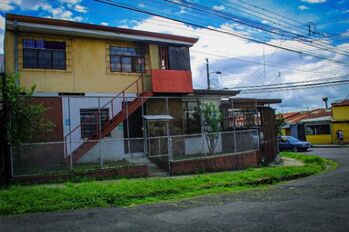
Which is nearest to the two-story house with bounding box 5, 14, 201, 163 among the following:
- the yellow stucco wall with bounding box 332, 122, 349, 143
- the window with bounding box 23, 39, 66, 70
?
the window with bounding box 23, 39, 66, 70

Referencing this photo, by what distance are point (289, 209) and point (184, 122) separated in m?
12.8

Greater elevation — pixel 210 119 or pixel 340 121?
pixel 210 119

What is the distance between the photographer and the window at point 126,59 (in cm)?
1869

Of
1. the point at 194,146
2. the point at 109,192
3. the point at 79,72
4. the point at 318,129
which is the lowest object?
the point at 109,192

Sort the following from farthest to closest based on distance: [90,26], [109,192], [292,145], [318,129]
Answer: [318,129], [292,145], [90,26], [109,192]

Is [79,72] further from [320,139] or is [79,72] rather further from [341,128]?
[320,139]

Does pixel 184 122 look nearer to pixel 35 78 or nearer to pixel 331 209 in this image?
Answer: pixel 35 78

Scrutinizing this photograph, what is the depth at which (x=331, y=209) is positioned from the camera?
8.15 m

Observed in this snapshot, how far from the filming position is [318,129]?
42.2 metres

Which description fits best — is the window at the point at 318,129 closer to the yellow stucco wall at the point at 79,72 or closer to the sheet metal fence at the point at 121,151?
the sheet metal fence at the point at 121,151

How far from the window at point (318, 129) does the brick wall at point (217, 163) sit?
25.5 meters

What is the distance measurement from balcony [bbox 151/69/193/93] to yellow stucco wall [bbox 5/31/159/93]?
48.0 inches

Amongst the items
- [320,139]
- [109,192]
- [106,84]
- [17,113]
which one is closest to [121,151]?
[106,84]

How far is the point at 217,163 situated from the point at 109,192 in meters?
7.64
